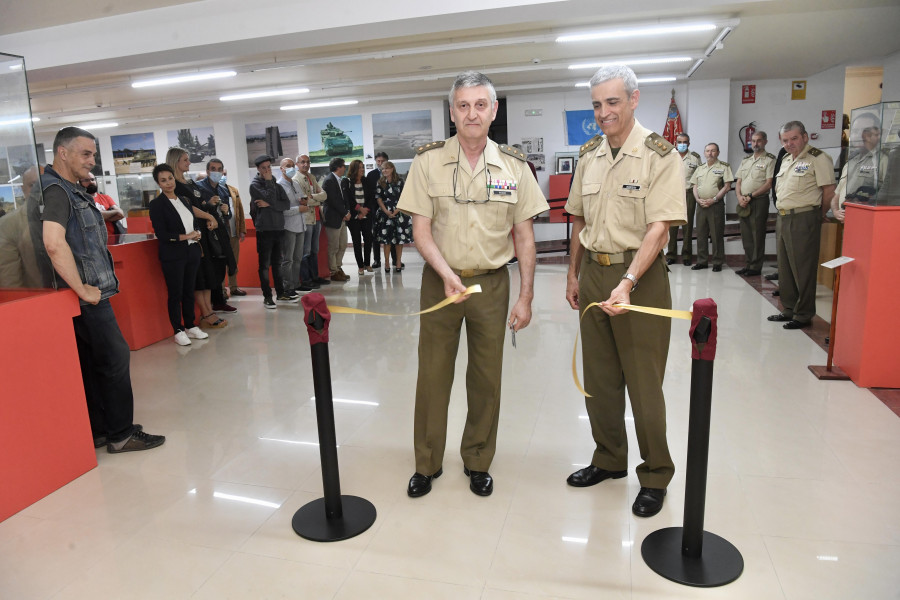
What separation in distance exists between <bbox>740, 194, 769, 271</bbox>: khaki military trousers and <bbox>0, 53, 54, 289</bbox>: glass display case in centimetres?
712

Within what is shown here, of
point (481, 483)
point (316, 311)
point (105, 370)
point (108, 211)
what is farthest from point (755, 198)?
point (108, 211)

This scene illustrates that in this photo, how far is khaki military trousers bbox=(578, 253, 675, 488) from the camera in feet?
7.88

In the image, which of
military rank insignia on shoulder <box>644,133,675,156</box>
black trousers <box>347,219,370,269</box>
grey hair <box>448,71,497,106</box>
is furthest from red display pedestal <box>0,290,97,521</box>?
black trousers <box>347,219,370,269</box>

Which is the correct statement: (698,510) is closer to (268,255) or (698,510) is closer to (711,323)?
(711,323)

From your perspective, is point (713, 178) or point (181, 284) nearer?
point (181, 284)

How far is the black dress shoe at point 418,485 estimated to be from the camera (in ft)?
8.61

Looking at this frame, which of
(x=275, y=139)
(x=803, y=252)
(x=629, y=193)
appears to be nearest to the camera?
(x=629, y=193)

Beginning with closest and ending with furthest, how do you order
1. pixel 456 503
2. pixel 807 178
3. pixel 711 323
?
pixel 711 323, pixel 456 503, pixel 807 178

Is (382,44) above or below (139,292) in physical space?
above

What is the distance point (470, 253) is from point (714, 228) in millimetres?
6472

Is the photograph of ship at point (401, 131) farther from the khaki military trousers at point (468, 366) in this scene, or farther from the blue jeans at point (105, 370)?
the khaki military trousers at point (468, 366)

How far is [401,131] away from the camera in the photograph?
13344 millimetres

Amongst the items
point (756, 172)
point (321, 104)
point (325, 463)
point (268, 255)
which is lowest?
point (325, 463)

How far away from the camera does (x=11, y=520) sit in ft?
8.41
